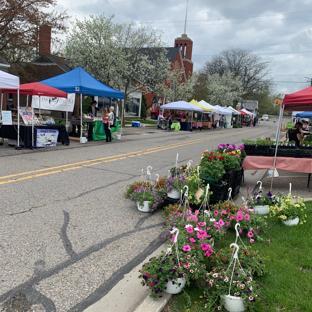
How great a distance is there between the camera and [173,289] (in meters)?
3.80

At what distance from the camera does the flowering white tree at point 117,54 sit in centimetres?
2934

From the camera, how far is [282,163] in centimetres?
958

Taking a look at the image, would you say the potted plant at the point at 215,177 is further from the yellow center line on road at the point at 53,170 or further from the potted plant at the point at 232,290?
the yellow center line on road at the point at 53,170

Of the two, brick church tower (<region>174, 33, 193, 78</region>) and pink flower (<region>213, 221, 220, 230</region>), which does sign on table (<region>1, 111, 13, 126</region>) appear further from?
brick church tower (<region>174, 33, 193, 78</region>)

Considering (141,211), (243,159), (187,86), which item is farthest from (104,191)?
(187,86)

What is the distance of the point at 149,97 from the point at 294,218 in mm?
54367

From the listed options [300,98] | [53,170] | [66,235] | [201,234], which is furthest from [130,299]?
[53,170]

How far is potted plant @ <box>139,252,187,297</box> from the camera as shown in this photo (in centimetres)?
373

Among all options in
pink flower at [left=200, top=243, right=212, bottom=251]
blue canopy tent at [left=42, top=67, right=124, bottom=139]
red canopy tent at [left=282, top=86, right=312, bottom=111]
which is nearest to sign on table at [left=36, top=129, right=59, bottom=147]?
blue canopy tent at [left=42, top=67, right=124, bottom=139]

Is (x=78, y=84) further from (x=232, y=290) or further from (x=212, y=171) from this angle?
(x=232, y=290)

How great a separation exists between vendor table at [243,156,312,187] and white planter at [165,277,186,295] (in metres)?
6.31

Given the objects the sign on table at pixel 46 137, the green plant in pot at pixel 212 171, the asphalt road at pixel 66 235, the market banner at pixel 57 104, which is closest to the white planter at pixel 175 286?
the asphalt road at pixel 66 235

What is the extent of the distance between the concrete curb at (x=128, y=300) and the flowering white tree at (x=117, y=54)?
26.2 m

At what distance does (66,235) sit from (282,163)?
20.1 ft
